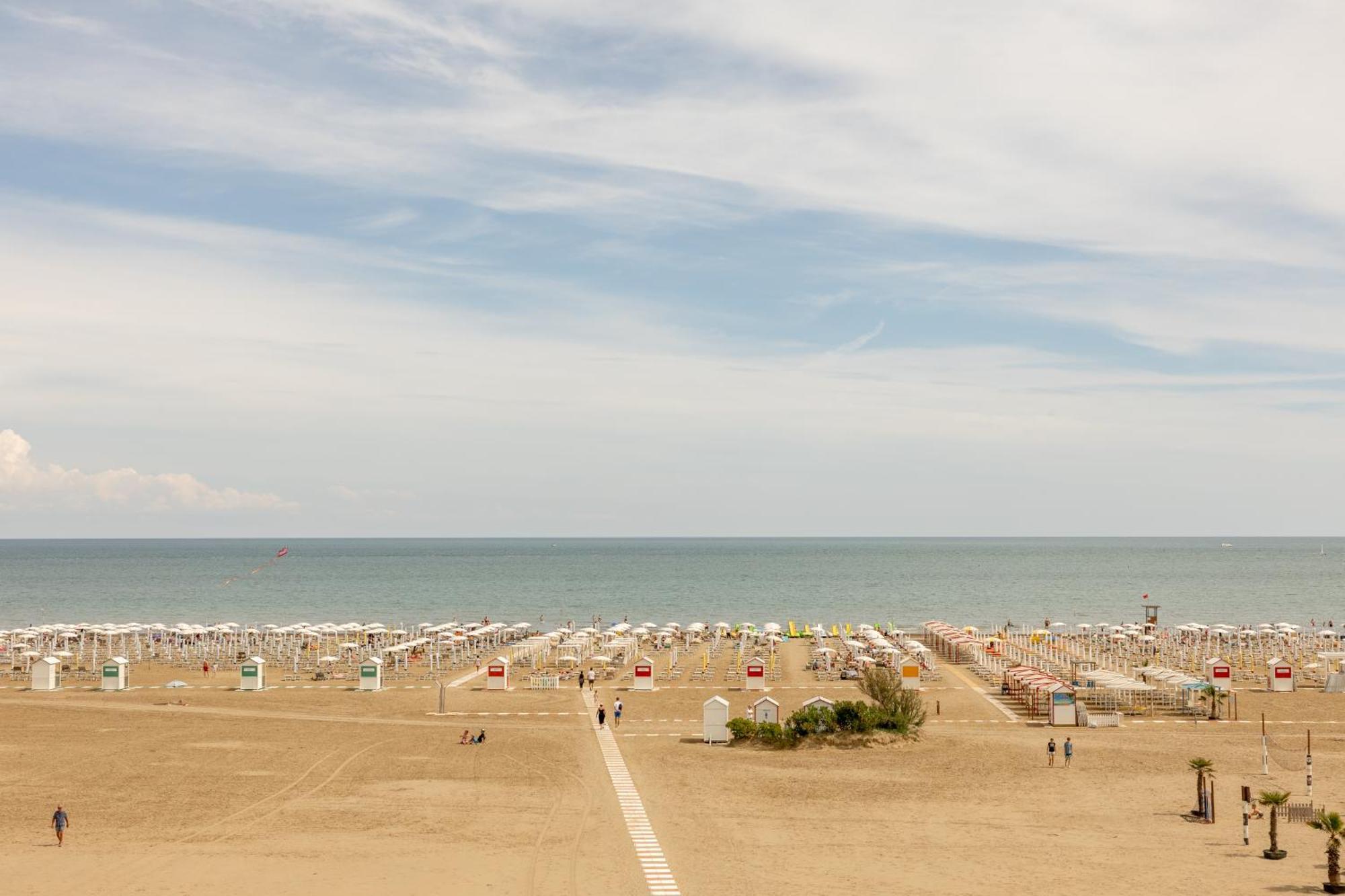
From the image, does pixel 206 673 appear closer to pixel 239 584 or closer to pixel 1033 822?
pixel 1033 822

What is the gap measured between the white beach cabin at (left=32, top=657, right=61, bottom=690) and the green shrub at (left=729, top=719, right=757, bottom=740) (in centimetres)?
2921

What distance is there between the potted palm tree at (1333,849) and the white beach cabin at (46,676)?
147ft

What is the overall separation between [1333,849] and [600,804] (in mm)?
14196

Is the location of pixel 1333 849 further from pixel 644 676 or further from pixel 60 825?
pixel 644 676

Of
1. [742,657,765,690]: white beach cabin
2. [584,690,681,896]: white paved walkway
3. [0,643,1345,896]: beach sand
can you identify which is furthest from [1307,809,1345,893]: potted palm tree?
[742,657,765,690]: white beach cabin

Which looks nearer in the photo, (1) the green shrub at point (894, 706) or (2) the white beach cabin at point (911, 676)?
(1) the green shrub at point (894, 706)

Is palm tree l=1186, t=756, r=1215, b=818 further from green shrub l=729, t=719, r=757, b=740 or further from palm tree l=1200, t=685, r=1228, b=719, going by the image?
palm tree l=1200, t=685, r=1228, b=719

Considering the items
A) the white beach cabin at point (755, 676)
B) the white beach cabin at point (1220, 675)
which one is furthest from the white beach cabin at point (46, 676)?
the white beach cabin at point (1220, 675)

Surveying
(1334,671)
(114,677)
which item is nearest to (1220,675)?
(1334,671)

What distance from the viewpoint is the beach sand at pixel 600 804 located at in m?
20.6

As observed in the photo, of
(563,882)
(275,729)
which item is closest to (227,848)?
(563,882)

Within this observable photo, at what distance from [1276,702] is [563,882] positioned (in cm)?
3297

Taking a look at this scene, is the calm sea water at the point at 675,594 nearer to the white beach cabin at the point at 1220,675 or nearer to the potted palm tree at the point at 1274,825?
the white beach cabin at the point at 1220,675

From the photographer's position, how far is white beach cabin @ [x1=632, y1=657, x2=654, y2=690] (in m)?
46.4
